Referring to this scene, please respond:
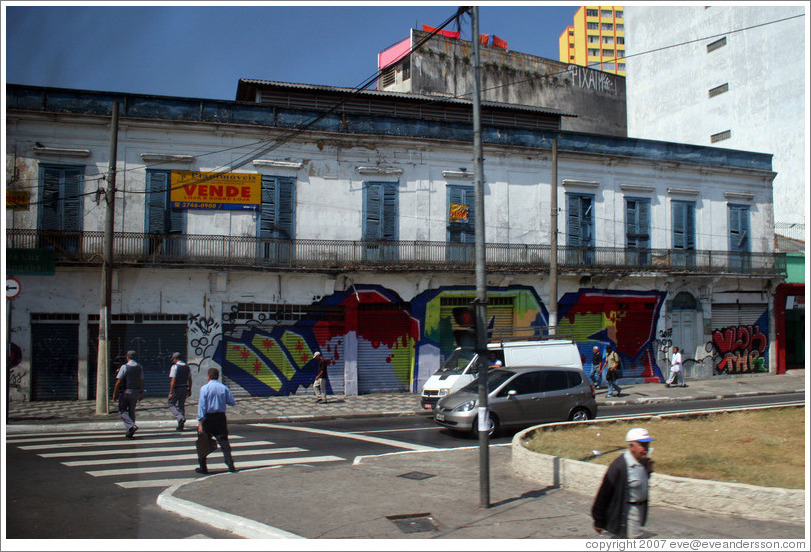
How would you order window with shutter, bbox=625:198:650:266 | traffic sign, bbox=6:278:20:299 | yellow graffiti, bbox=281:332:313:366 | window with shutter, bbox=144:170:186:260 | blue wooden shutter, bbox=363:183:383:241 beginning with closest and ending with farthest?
traffic sign, bbox=6:278:20:299 < window with shutter, bbox=144:170:186:260 < yellow graffiti, bbox=281:332:313:366 < blue wooden shutter, bbox=363:183:383:241 < window with shutter, bbox=625:198:650:266

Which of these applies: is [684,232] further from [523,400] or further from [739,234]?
[523,400]

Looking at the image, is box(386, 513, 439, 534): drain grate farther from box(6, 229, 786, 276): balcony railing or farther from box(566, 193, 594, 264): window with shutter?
box(566, 193, 594, 264): window with shutter

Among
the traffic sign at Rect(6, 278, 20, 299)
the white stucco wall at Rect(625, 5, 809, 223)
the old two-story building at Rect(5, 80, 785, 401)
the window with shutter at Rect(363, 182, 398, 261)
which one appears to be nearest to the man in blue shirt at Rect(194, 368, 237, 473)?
the traffic sign at Rect(6, 278, 20, 299)

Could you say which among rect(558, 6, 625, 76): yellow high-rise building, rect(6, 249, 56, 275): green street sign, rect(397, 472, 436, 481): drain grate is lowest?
rect(397, 472, 436, 481): drain grate

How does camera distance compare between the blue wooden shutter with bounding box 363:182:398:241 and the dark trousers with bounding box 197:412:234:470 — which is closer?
the dark trousers with bounding box 197:412:234:470

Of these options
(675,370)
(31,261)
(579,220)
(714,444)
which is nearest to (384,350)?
(579,220)

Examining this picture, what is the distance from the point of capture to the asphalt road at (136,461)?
7746 millimetres

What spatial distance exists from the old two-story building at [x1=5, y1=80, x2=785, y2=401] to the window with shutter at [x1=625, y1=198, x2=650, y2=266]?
7 cm

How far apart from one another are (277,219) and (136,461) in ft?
40.8

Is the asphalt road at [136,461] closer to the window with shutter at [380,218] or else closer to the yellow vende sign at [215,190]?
the window with shutter at [380,218]

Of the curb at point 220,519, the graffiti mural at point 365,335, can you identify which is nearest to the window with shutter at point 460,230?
the graffiti mural at point 365,335

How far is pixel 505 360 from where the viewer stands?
60.6 ft

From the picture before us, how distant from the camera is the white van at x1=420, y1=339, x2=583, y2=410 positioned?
17734 mm

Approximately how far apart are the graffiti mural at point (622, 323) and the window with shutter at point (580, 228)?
144cm
